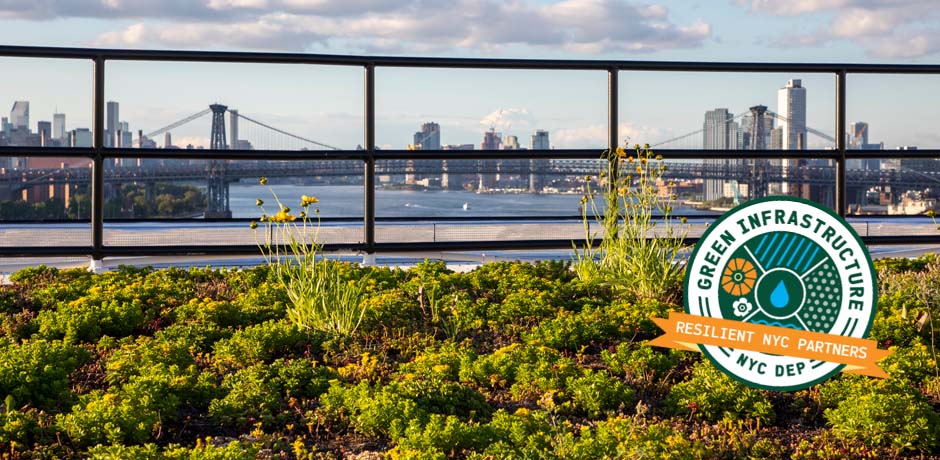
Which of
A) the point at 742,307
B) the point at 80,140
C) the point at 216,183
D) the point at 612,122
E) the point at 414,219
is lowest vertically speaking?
the point at 742,307

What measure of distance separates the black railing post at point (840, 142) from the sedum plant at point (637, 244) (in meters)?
1.62

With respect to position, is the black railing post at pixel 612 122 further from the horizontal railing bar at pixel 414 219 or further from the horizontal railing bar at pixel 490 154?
the horizontal railing bar at pixel 414 219

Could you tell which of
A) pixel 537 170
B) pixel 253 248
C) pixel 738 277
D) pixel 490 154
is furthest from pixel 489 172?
pixel 738 277

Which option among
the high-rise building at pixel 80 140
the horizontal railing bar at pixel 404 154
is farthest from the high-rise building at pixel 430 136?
the horizontal railing bar at pixel 404 154

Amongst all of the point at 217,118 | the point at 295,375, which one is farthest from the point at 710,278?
the point at 217,118

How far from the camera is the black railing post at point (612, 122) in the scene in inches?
269

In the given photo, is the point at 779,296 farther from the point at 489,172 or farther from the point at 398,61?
the point at 489,172

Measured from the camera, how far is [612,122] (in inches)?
276

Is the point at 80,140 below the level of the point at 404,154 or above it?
above

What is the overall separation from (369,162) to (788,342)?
3770mm

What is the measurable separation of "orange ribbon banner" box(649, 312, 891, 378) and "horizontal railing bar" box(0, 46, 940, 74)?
129 inches

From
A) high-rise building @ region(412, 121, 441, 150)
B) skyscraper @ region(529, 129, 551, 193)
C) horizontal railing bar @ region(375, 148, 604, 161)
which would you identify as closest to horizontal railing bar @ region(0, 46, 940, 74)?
horizontal railing bar @ region(375, 148, 604, 161)

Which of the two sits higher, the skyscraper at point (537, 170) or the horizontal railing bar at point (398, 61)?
the horizontal railing bar at point (398, 61)

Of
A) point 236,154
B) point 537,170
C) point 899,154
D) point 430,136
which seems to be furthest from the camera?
point 430,136
